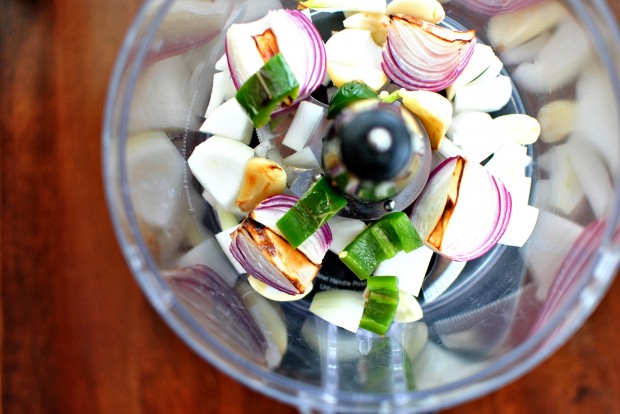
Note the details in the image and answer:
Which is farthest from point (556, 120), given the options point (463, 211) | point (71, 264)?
point (71, 264)

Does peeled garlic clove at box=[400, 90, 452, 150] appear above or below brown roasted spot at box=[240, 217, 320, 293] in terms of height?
above

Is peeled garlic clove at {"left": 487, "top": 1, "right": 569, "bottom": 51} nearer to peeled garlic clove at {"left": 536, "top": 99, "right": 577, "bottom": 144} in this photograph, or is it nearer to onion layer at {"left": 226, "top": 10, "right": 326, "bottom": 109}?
peeled garlic clove at {"left": 536, "top": 99, "right": 577, "bottom": 144}

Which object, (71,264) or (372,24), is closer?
(372,24)

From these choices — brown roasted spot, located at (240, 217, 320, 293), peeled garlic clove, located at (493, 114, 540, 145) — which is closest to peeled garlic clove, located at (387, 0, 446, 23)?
peeled garlic clove, located at (493, 114, 540, 145)

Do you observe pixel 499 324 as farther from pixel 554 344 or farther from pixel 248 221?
pixel 248 221

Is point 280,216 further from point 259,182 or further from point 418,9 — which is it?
point 418,9
